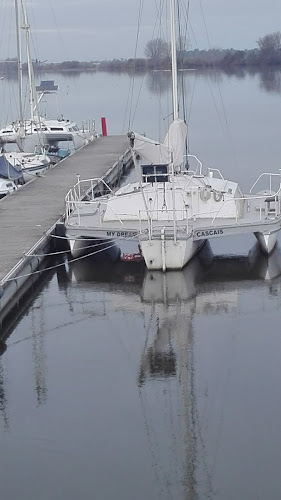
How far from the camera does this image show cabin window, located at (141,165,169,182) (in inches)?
899

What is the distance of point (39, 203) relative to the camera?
1072 inches

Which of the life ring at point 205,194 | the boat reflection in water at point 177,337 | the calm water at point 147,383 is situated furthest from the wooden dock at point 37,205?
the life ring at point 205,194

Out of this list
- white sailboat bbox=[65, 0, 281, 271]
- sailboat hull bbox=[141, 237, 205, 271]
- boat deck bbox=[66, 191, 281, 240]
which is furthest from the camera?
boat deck bbox=[66, 191, 281, 240]

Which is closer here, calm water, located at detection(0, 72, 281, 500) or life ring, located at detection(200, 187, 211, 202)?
calm water, located at detection(0, 72, 281, 500)

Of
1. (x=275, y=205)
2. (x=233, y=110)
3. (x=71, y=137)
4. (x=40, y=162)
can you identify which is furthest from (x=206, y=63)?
(x=275, y=205)

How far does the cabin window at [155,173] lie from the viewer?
74.9ft

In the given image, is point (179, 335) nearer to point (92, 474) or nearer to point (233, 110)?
point (92, 474)

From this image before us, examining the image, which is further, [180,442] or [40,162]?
[40,162]

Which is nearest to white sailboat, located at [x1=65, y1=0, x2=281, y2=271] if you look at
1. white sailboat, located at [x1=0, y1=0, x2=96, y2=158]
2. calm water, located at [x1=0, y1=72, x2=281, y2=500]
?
calm water, located at [x1=0, y1=72, x2=281, y2=500]

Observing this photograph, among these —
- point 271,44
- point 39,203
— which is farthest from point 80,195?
point 271,44

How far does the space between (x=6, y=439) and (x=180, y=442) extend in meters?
2.61

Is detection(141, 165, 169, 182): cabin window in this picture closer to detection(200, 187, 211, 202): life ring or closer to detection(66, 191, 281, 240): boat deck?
detection(200, 187, 211, 202): life ring

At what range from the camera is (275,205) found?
2294 cm

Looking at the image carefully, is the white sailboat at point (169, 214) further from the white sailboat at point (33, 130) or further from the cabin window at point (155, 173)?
the white sailboat at point (33, 130)
